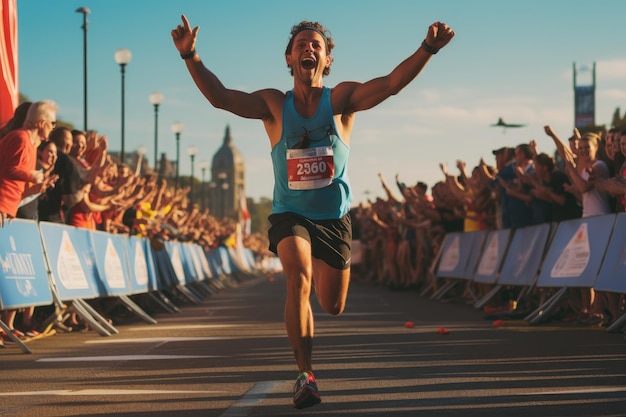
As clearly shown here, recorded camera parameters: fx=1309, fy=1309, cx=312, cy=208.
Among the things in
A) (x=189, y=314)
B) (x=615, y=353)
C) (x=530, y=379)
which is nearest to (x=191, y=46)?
(x=530, y=379)

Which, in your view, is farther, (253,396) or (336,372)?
(336,372)

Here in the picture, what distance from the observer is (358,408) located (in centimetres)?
725

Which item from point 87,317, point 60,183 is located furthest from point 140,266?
point 87,317

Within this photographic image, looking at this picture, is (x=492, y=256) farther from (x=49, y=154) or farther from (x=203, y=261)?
(x=203, y=261)

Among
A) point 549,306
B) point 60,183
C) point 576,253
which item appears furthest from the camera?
point 549,306

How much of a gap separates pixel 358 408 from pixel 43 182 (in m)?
6.91

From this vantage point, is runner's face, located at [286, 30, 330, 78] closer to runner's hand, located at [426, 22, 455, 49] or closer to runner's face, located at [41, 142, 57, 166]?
runner's hand, located at [426, 22, 455, 49]

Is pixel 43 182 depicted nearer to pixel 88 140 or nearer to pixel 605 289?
pixel 88 140

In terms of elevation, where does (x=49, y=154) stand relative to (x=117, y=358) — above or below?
above

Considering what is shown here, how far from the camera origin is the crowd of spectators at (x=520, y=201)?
15492 millimetres

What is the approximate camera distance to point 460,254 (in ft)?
79.3

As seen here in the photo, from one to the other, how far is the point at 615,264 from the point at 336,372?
5620 mm

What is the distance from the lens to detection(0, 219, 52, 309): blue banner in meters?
12.3

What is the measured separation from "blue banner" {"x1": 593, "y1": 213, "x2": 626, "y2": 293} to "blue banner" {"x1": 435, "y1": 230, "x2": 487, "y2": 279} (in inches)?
302
